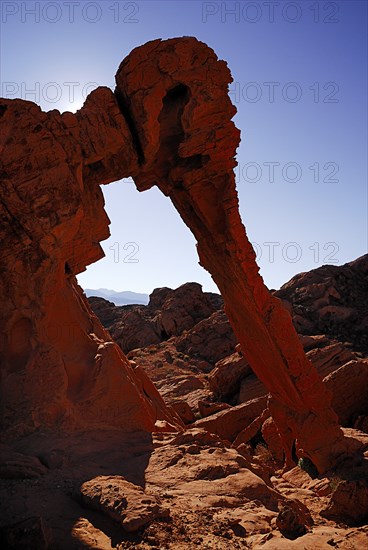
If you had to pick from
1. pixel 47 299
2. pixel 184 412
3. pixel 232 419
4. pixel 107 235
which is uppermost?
pixel 107 235

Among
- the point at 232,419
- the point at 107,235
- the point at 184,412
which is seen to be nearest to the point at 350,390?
the point at 232,419

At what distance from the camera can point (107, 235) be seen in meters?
13.3

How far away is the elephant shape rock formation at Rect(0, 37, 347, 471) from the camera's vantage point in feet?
34.0

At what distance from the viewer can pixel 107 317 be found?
1887 inches

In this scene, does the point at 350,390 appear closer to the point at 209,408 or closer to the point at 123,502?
the point at 209,408

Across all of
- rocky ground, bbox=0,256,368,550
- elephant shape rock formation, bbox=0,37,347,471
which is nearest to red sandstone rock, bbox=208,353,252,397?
rocky ground, bbox=0,256,368,550

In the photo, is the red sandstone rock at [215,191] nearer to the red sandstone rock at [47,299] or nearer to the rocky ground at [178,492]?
the rocky ground at [178,492]

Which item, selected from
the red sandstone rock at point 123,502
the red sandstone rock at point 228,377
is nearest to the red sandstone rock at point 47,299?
the red sandstone rock at point 123,502

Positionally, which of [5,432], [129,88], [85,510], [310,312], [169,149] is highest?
[129,88]

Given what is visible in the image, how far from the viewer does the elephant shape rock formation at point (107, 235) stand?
34.0ft

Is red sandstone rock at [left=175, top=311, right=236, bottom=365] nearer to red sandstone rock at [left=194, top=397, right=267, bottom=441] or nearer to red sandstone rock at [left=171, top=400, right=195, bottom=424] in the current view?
red sandstone rock at [left=171, top=400, right=195, bottom=424]

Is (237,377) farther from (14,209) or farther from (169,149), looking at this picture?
(14,209)

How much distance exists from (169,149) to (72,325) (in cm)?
673

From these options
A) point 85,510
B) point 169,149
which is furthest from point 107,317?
point 85,510
